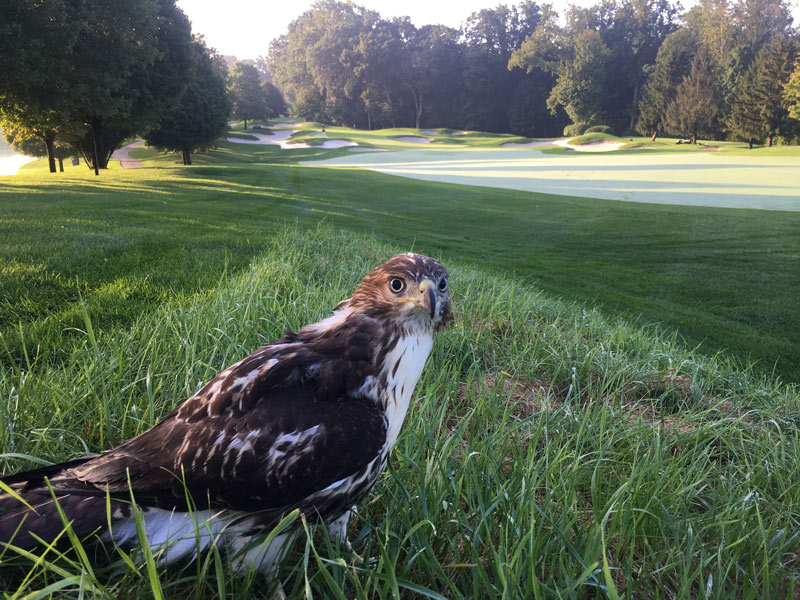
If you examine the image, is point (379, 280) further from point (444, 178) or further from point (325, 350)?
point (444, 178)

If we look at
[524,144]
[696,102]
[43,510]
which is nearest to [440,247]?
[43,510]

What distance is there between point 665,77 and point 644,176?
41.2 metres

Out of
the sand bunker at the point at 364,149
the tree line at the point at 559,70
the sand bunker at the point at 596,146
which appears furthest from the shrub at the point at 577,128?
the sand bunker at the point at 364,149

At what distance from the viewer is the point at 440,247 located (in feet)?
37.9

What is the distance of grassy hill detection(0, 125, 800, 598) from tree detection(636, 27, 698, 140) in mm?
55832

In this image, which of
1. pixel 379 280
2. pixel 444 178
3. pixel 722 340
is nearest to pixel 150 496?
pixel 379 280

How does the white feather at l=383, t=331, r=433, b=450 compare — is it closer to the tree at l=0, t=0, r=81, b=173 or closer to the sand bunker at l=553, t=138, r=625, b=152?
the tree at l=0, t=0, r=81, b=173

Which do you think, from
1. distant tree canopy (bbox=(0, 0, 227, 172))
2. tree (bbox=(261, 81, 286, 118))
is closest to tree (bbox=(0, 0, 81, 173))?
distant tree canopy (bbox=(0, 0, 227, 172))

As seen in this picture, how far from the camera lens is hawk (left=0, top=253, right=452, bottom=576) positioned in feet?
5.19

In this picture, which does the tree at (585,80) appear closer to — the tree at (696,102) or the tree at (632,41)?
the tree at (632,41)

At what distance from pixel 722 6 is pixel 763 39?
Answer: 7.72 m

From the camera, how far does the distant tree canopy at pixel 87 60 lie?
43.0 feet

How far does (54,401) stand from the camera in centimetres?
246

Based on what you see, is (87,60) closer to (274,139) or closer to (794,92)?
(274,139)
